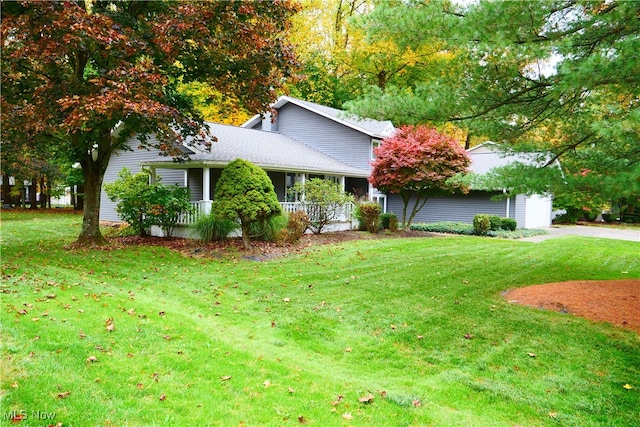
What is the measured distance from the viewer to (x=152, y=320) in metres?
5.55

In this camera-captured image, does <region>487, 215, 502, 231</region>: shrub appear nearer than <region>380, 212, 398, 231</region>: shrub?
No

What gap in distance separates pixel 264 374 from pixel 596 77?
503cm

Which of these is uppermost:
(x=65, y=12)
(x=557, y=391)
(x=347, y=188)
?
(x=65, y=12)

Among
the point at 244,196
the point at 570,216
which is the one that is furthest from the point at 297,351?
the point at 570,216

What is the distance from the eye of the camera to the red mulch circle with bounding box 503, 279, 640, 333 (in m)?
6.34

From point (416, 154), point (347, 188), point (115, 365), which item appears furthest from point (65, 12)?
point (347, 188)

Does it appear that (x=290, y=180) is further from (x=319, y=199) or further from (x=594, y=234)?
(x=594, y=234)

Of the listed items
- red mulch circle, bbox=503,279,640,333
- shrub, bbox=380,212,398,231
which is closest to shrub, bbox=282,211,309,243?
shrub, bbox=380,212,398,231

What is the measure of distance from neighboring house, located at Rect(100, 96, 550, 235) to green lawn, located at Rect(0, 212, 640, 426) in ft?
29.5

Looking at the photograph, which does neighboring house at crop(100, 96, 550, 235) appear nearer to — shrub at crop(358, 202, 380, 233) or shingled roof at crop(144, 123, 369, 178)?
shingled roof at crop(144, 123, 369, 178)

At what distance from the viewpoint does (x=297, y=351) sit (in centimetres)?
506

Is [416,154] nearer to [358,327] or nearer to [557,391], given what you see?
[358,327]

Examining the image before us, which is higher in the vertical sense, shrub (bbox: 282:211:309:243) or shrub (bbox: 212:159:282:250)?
shrub (bbox: 212:159:282:250)

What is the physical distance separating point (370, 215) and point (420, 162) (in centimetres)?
282
